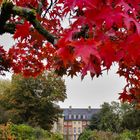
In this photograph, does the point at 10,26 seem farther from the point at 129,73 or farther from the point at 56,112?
the point at 56,112

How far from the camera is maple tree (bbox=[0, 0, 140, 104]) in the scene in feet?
9.75

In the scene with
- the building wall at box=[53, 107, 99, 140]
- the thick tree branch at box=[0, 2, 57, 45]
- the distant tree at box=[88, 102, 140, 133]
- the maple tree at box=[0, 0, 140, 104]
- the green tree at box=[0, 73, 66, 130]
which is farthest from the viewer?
the building wall at box=[53, 107, 99, 140]

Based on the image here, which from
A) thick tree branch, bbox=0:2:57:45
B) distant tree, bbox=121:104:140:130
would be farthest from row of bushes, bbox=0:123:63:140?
distant tree, bbox=121:104:140:130

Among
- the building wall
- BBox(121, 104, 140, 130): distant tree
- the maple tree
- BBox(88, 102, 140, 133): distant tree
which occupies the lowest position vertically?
the maple tree

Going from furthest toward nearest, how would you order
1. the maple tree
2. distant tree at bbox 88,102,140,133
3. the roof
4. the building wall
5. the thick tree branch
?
the roof
the building wall
distant tree at bbox 88,102,140,133
the thick tree branch
the maple tree

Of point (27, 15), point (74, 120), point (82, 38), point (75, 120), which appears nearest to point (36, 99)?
point (27, 15)

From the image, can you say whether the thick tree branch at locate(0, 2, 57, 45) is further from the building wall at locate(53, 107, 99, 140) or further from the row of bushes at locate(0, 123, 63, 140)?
the building wall at locate(53, 107, 99, 140)

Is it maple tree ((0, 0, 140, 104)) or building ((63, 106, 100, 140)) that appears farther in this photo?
building ((63, 106, 100, 140))

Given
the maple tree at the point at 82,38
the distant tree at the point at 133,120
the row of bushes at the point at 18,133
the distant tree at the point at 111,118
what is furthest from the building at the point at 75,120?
the maple tree at the point at 82,38

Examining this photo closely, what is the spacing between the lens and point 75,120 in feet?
494

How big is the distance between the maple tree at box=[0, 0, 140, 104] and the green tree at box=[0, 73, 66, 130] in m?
50.6

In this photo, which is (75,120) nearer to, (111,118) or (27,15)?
(111,118)

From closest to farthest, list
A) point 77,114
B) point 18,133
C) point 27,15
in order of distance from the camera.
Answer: point 27,15
point 18,133
point 77,114

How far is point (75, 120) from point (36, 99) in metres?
90.8
